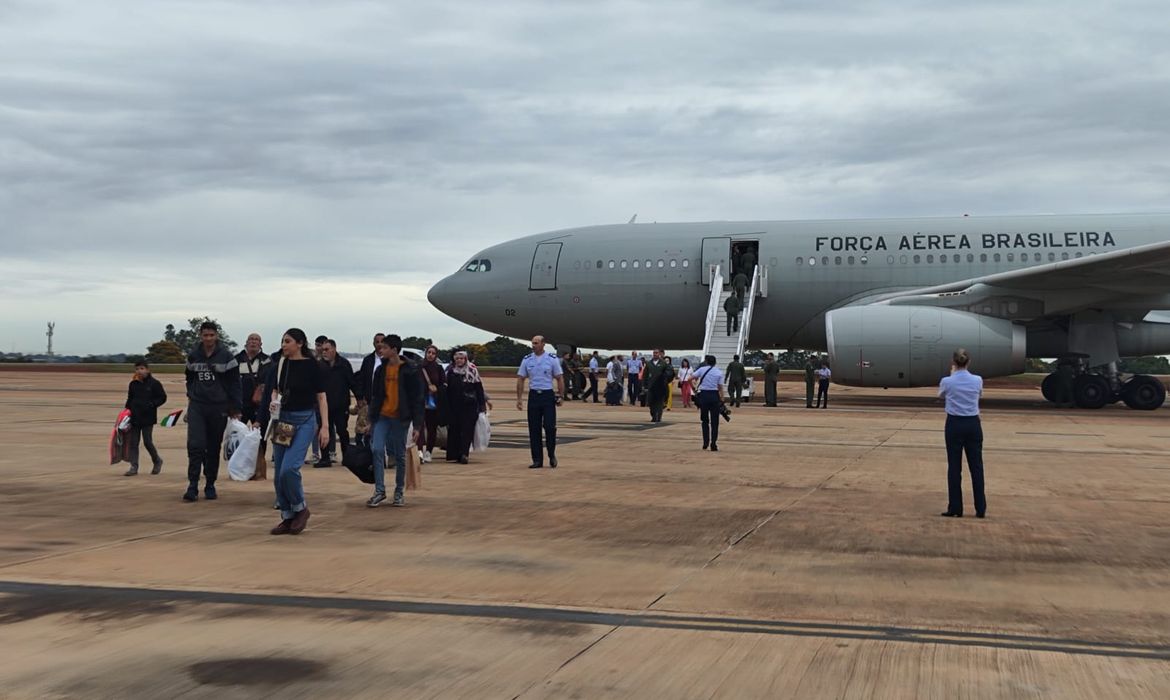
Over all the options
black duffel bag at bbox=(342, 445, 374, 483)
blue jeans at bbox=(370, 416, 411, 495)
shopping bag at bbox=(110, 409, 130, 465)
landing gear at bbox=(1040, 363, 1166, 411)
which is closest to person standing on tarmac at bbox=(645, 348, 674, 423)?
landing gear at bbox=(1040, 363, 1166, 411)

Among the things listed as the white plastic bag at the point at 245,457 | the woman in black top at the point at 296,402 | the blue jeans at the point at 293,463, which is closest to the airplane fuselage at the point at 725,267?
the white plastic bag at the point at 245,457

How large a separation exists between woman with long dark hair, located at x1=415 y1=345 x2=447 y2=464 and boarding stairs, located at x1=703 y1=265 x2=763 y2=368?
43.0 feet

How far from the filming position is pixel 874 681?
4289 mm

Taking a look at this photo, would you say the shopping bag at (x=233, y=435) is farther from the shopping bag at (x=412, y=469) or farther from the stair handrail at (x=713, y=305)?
the stair handrail at (x=713, y=305)

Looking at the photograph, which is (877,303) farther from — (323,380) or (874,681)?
(874,681)

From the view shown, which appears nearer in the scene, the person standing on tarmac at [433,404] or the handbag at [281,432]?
the handbag at [281,432]

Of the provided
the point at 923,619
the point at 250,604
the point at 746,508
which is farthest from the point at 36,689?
the point at 746,508

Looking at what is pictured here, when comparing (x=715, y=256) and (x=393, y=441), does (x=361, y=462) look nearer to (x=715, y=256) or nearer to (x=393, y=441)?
(x=393, y=441)

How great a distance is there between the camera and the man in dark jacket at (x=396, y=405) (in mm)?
9320

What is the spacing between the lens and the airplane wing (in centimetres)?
2223

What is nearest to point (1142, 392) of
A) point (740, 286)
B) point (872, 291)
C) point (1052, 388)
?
point (1052, 388)

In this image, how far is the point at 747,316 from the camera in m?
26.4

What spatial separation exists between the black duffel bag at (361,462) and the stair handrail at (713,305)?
1692 cm

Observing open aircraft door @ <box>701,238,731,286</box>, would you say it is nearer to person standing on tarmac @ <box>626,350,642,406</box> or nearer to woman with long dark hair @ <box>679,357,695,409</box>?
woman with long dark hair @ <box>679,357,695,409</box>
